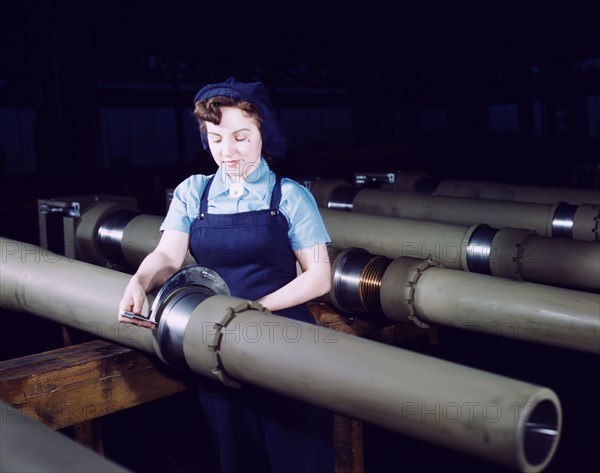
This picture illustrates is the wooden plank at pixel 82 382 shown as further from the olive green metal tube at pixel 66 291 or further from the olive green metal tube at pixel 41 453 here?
the olive green metal tube at pixel 41 453

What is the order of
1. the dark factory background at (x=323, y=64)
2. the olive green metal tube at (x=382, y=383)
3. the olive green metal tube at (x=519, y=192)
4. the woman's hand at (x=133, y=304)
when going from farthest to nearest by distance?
1. the dark factory background at (x=323, y=64)
2. the olive green metal tube at (x=519, y=192)
3. the woman's hand at (x=133, y=304)
4. the olive green metal tube at (x=382, y=383)

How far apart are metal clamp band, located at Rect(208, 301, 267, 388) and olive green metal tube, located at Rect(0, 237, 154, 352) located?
0.64ft

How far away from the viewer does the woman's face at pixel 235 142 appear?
1.35 metres

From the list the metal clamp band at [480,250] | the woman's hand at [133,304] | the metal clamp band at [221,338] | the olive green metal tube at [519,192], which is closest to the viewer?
the metal clamp band at [221,338]

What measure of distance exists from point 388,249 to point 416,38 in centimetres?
556

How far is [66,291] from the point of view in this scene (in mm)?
1458

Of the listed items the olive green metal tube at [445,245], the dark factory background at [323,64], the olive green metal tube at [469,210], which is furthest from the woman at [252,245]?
the dark factory background at [323,64]

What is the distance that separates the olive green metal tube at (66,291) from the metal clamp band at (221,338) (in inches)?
7.7

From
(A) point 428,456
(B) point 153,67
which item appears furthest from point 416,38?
(B) point 153,67

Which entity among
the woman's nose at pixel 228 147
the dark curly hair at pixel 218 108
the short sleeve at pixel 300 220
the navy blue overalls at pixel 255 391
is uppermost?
the dark curly hair at pixel 218 108

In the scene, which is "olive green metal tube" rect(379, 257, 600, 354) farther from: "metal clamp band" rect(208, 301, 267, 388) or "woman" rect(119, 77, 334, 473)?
"metal clamp band" rect(208, 301, 267, 388)

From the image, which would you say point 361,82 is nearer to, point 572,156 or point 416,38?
point 416,38

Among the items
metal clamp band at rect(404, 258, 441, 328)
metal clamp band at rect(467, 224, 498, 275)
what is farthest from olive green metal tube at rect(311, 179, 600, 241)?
metal clamp band at rect(404, 258, 441, 328)

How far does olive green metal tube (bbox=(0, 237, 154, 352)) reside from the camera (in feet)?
4.51
